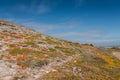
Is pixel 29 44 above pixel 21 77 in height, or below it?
above

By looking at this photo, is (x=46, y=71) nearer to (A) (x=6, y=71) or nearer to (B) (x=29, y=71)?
(B) (x=29, y=71)

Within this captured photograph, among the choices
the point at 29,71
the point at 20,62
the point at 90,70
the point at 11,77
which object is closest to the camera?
the point at 11,77

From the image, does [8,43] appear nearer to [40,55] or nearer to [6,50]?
[6,50]

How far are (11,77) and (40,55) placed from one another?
893 cm

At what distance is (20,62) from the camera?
24.8 meters

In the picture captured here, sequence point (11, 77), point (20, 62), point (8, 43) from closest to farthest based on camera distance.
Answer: point (11, 77) → point (20, 62) → point (8, 43)

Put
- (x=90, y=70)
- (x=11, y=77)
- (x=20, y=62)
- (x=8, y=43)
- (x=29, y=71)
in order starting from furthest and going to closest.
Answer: (x=8, y=43) → (x=90, y=70) → (x=20, y=62) → (x=29, y=71) → (x=11, y=77)

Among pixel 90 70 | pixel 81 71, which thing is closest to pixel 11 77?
pixel 81 71

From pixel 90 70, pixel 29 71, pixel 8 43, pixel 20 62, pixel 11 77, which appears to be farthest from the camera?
pixel 8 43

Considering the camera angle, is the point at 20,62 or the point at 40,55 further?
the point at 40,55

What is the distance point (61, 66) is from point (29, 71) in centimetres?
512

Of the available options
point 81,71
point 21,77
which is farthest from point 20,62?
point 81,71

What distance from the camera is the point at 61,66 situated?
2636 cm

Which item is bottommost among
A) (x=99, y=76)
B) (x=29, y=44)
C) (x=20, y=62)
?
(x=99, y=76)
